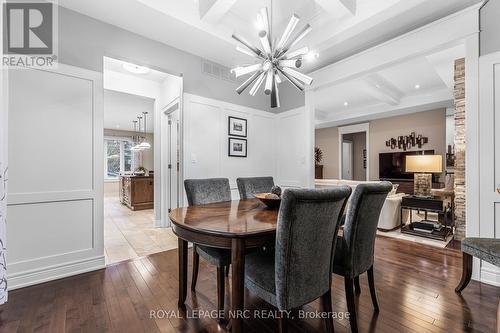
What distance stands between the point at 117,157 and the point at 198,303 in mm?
8922

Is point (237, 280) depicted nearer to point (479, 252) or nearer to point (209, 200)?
point (209, 200)

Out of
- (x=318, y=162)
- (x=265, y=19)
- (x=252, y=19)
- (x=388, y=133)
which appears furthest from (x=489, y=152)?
(x=318, y=162)

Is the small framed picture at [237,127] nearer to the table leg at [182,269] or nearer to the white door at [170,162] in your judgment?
the white door at [170,162]

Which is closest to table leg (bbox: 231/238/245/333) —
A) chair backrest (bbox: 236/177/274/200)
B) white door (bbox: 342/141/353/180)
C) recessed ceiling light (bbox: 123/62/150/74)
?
chair backrest (bbox: 236/177/274/200)

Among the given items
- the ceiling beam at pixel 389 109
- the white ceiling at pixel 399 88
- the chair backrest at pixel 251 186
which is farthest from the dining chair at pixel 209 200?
the ceiling beam at pixel 389 109

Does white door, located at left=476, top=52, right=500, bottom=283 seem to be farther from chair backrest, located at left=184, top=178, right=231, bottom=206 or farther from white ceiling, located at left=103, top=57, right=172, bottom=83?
white ceiling, located at left=103, top=57, right=172, bottom=83

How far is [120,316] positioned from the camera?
172cm

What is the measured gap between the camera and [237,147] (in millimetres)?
3961

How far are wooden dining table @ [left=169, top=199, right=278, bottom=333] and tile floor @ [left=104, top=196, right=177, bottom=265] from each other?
1.56 m

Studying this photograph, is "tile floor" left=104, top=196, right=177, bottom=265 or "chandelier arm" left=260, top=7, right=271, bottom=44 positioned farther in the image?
"tile floor" left=104, top=196, right=177, bottom=265

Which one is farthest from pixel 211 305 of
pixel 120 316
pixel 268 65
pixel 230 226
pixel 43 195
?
pixel 268 65

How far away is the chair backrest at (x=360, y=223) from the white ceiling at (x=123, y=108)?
14.1ft

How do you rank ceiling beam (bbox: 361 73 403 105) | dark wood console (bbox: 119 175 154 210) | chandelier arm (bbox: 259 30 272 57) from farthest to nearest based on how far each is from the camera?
dark wood console (bbox: 119 175 154 210), ceiling beam (bbox: 361 73 403 105), chandelier arm (bbox: 259 30 272 57)

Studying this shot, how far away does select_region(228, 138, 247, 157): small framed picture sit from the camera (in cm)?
388
